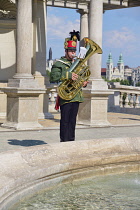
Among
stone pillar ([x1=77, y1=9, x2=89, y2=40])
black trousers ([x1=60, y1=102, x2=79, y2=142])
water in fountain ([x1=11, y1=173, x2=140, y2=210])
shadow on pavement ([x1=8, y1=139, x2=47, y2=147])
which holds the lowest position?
shadow on pavement ([x1=8, y1=139, x2=47, y2=147])

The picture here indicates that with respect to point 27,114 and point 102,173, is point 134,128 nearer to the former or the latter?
point 27,114

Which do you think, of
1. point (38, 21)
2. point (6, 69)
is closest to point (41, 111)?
point (6, 69)

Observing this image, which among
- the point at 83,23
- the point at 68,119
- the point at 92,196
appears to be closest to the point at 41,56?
the point at 83,23

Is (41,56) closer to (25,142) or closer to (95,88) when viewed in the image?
(95,88)

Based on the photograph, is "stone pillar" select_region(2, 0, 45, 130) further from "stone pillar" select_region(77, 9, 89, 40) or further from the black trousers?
"stone pillar" select_region(77, 9, 89, 40)

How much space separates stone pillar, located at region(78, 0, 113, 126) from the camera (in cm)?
1230

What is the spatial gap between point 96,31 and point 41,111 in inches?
139

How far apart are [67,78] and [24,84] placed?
483 centimetres

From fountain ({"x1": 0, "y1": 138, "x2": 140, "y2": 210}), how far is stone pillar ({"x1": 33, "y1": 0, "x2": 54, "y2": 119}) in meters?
8.31

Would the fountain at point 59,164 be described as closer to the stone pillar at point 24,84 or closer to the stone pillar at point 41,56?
the stone pillar at point 24,84

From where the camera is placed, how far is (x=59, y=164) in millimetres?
5020

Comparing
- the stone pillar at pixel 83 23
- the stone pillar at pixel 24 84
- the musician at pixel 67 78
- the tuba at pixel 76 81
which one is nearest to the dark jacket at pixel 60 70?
the musician at pixel 67 78

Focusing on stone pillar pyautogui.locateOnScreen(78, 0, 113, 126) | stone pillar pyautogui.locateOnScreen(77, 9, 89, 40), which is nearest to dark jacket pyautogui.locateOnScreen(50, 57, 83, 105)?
stone pillar pyautogui.locateOnScreen(78, 0, 113, 126)

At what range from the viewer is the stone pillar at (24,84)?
36.2 feet
